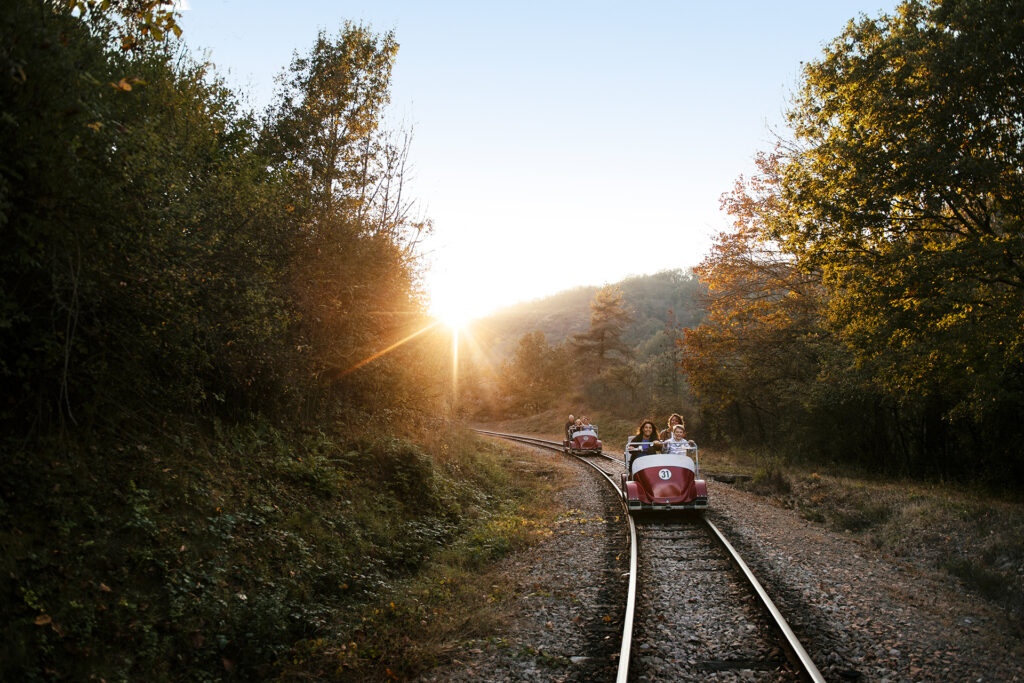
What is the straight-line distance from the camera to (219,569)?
5812 mm

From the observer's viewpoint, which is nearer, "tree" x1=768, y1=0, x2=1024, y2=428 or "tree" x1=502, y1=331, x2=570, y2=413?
"tree" x1=768, y1=0, x2=1024, y2=428

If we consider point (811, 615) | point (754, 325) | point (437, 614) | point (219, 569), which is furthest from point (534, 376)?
point (219, 569)

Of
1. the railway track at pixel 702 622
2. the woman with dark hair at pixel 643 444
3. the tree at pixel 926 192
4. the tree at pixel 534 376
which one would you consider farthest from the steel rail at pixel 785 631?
the tree at pixel 534 376

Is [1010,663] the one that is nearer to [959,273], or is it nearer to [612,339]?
[959,273]

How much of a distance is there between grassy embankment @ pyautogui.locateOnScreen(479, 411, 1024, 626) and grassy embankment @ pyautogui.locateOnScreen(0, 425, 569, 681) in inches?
240

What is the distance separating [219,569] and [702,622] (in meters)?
4.72

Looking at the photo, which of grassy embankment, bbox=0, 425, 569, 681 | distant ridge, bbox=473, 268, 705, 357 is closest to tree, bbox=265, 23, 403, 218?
grassy embankment, bbox=0, 425, 569, 681

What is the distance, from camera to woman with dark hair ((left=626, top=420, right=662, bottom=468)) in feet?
39.7

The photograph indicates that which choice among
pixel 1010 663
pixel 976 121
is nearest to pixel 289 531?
pixel 1010 663

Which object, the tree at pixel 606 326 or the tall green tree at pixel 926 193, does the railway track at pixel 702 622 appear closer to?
the tall green tree at pixel 926 193

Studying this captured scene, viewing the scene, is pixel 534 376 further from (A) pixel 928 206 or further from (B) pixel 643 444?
(A) pixel 928 206

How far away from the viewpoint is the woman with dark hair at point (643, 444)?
12109 mm

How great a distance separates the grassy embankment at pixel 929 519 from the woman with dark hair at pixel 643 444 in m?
3.52

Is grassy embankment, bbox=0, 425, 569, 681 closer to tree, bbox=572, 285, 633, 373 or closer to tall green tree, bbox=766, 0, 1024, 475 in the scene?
tall green tree, bbox=766, 0, 1024, 475
